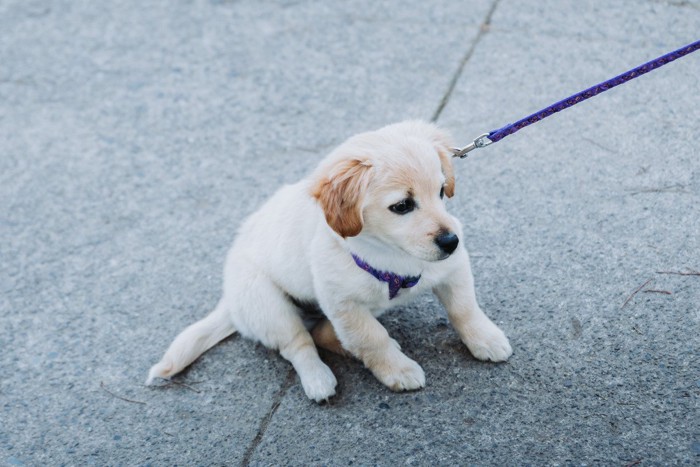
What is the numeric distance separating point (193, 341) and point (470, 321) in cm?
112

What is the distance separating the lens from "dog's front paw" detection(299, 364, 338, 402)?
9.63 feet

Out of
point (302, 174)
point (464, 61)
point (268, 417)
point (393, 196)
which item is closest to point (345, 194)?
point (393, 196)

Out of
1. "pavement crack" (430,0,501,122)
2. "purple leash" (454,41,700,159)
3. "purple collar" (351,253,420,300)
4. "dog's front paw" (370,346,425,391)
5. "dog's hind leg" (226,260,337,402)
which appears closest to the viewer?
"purple leash" (454,41,700,159)

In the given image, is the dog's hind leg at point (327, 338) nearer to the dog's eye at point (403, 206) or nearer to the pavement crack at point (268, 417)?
the pavement crack at point (268, 417)

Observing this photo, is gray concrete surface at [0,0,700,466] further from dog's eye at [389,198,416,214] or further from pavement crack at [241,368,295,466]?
dog's eye at [389,198,416,214]

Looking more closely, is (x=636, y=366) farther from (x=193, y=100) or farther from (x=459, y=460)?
(x=193, y=100)

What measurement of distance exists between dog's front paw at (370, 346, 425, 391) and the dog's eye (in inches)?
24.3

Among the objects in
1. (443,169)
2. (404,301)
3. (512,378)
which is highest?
(443,169)

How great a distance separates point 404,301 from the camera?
2.93 metres

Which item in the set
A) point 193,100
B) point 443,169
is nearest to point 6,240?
point 193,100

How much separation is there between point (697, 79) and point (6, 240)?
3.77 meters

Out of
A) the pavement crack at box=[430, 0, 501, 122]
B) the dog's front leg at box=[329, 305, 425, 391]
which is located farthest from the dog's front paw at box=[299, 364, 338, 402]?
the pavement crack at box=[430, 0, 501, 122]

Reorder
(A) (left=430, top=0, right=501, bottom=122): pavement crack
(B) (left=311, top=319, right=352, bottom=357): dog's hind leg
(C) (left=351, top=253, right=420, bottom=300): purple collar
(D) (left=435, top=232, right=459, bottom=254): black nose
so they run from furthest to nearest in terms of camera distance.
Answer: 1. (A) (left=430, top=0, right=501, bottom=122): pavement crack
2. (B) (left=311, top=319, right=352, bottom=357): dog's hind leg
3. (C) (left=351, top=253, right=420, bottom=300): purple collar
4. (D) (left=435, top=232, right=459, bottom=254): black nose

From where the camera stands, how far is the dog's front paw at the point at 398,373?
114 inches
